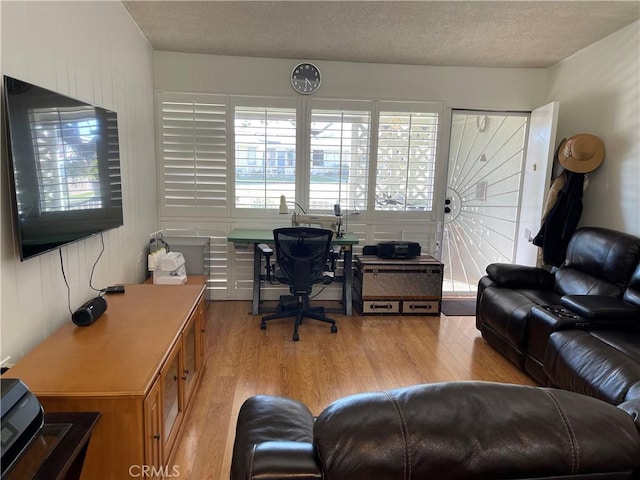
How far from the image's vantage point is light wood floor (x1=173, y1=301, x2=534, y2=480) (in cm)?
199

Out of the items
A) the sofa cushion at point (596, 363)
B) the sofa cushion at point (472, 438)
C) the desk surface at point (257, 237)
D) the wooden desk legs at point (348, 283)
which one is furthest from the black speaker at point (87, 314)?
the sofa cushion at point (596, 363)

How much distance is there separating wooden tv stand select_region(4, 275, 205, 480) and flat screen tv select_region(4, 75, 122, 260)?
421 mm

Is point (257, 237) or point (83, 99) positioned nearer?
point (83, 99)

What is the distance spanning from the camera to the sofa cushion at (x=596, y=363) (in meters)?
1.75

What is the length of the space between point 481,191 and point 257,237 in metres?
2.65

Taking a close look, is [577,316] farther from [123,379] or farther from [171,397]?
[123,379]

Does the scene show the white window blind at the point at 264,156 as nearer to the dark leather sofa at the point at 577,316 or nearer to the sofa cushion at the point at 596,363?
the dark leather sofa at the point at 577,316

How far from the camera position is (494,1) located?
2541mm

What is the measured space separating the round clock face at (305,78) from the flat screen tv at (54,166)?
204 centimetres

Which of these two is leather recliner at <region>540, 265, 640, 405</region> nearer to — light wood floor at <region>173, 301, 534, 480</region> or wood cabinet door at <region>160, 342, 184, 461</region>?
light wood floor at <region>173, 301, 534, 480</region>

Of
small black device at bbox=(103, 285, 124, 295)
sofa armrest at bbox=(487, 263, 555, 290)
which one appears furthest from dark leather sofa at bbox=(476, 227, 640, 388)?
small black device at bbox=(103, 285, 124, 295)

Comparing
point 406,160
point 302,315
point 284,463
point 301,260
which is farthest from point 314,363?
point 406,160

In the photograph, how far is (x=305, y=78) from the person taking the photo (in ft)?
12.4

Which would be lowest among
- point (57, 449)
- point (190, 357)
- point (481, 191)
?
point (190, 357)
